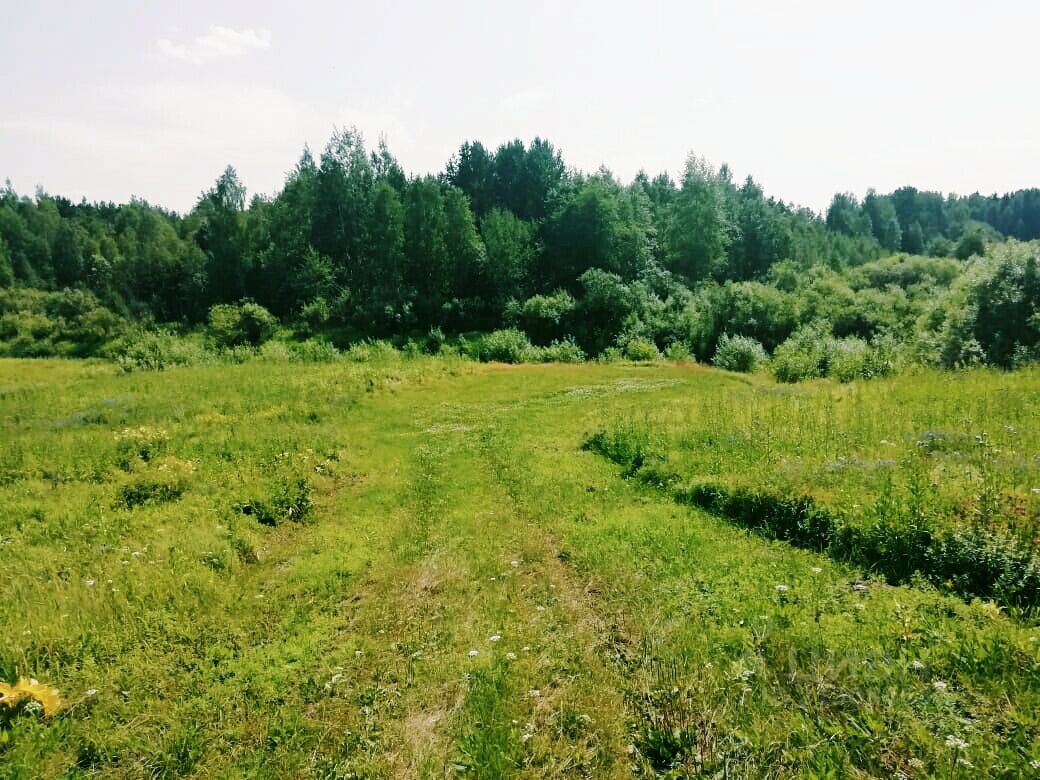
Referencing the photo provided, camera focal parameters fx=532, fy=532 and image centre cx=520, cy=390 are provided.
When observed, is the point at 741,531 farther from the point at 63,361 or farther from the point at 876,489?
the point at 63,361

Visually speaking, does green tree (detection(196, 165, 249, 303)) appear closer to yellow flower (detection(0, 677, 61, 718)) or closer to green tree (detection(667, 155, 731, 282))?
green tree (detection(667, 155, 731, 282))

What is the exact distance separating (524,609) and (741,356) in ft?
129

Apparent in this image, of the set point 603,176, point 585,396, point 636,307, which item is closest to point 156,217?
point 603,176

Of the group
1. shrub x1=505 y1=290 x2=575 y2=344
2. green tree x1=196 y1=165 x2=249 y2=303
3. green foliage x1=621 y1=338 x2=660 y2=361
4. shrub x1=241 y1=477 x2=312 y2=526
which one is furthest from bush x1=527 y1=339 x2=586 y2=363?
green tree x1=196 y1=165 x2=249 y2=303

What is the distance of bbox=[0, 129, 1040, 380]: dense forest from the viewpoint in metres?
42.6

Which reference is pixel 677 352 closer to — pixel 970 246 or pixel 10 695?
pixel 10 695

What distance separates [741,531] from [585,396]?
17008 mm

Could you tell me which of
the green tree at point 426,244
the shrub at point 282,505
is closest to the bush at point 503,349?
the green tree at point 426,244

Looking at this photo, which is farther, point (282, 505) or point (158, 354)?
point (158, 354)

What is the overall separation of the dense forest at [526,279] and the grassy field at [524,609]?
Result: 21.1 m

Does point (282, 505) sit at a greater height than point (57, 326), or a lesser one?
lesser

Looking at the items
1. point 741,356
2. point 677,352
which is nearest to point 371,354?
point 677,352

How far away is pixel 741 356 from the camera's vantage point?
42.7 metres

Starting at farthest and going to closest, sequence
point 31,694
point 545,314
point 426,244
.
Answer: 1. point 426,244
2. point 545,314
3. point 31,694
